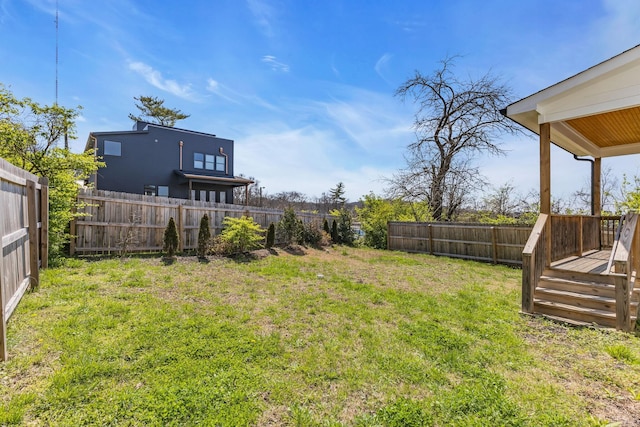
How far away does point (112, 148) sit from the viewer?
1706 centimetres

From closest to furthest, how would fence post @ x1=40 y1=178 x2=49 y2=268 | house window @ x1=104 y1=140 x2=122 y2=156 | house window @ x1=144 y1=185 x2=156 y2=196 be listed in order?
fence post @ x1=40 y1=178 x2=49 y2=268 → house window @ x1=104 y1=140 x2=122 y2=156 → house window @ x1=144 y1=185 x2=156 y2=196

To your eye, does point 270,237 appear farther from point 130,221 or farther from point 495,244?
point 495,244

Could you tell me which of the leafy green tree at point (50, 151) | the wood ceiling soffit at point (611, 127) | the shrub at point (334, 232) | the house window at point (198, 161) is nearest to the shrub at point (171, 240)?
the leafy green tree at point (50, 151)

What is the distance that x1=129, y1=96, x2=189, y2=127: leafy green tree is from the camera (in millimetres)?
27453

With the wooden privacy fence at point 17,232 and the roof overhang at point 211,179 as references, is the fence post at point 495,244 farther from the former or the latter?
the roof overhang at point 211,179

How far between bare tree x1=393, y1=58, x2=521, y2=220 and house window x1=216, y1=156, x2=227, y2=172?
12935mm

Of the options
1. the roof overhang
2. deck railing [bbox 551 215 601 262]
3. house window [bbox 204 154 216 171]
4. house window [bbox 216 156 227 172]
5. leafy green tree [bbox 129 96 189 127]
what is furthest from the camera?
leafy green tree [bbox 129 96 189 127]

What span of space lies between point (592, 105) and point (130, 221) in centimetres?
1092

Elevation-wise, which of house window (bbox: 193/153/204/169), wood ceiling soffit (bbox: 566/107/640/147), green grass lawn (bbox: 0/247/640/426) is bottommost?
green grass lawn (bbox: 0/247/640/426)

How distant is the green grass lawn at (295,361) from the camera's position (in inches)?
89.2

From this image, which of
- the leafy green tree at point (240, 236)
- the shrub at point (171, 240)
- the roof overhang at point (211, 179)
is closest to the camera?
the shrub at point (171, 240)

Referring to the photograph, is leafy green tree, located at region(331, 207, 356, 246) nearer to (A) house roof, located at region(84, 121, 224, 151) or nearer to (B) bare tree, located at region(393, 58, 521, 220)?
(B) bare tree, located at region(393, 58, 521, 220)

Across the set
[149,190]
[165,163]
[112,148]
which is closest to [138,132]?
[112,148]

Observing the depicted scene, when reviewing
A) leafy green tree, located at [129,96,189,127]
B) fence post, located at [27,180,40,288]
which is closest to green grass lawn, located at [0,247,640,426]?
fence post, located at [27,180,40,288]
